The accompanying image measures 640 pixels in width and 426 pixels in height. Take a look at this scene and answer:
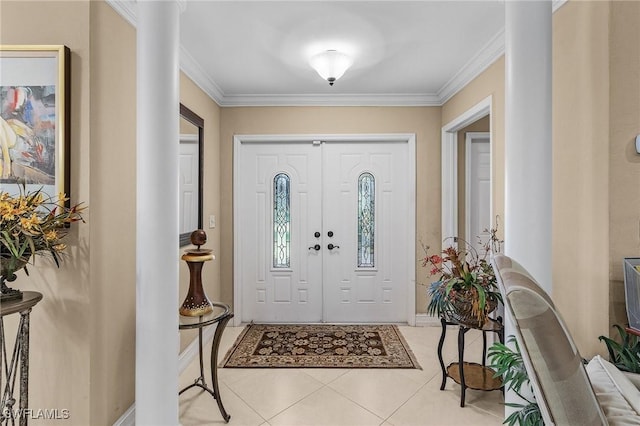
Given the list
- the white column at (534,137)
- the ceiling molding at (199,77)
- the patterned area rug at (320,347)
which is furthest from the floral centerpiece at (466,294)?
the ceiling molding at (199,77)

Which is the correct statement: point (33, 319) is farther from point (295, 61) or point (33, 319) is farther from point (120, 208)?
point (295, 61)

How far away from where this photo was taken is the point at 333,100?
3.64 metres

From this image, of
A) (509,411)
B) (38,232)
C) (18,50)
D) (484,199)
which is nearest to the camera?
(38,232)

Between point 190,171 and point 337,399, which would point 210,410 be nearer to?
point 337,399

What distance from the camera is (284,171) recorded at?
376 centimetres

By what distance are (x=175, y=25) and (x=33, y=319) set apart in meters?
1.61

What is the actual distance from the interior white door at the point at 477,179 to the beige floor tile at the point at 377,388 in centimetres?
183

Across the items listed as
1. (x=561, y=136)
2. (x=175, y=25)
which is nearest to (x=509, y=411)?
(x=561, y=136)

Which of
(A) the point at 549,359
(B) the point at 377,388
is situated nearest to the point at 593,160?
(A) the point at 549,359

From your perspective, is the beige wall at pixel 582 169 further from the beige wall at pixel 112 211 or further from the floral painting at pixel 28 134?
the floral painting at pixel 28 134

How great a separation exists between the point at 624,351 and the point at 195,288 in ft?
7.19

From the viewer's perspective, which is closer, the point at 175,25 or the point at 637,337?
the point at 637,337

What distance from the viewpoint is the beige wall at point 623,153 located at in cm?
153

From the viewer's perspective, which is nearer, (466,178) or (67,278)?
(67,278)
